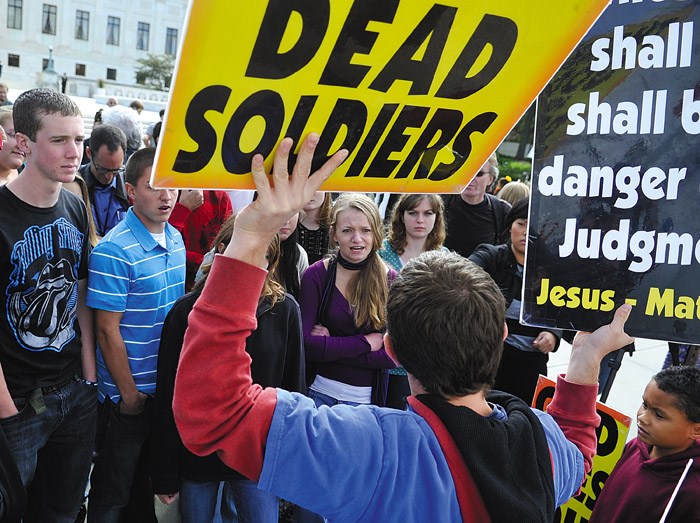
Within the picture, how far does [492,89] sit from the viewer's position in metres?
1.51

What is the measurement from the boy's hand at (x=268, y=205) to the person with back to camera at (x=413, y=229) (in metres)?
2.67

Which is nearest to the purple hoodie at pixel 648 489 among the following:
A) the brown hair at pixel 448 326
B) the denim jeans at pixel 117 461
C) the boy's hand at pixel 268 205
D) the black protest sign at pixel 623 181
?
the black protest sign at pixel 623 181

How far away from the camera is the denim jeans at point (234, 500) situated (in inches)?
103

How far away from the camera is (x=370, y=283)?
335 cm

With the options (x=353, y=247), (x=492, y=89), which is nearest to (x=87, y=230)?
(x=353, y=247)

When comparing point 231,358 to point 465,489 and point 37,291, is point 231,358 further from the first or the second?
point 37,291

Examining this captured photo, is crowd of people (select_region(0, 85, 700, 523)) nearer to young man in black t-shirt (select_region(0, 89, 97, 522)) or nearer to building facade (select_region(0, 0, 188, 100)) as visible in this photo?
young man in black t-shirt (select_region(0, 89, 97, 522))

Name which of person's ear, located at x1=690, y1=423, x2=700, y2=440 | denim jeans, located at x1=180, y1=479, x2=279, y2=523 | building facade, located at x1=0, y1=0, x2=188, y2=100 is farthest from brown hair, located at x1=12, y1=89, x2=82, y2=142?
building facade, located at x1=0, y1=0, x2=188, y2=100

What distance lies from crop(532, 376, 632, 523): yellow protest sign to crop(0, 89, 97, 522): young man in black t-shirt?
2009 millimetres

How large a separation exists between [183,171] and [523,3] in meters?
0.85

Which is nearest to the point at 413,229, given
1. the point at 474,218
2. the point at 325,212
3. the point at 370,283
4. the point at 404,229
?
the point at 404,229

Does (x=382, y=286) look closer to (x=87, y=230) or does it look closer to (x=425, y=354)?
(x=87, y=230)

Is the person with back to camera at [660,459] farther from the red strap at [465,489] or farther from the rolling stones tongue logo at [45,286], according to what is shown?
the rolling stones tongue logo at [45,286]

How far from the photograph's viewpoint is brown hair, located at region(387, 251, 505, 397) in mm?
1268
